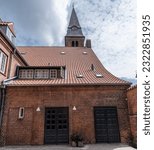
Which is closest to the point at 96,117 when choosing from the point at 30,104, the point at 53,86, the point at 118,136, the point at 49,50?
the point at 118,136

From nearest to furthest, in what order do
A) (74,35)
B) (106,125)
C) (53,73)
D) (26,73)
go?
(106,125)
(26,73)
(53,73)
(74,35)

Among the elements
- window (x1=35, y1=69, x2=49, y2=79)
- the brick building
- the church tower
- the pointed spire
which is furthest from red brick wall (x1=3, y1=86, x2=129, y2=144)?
the pointed spire

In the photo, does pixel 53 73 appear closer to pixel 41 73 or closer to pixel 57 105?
pixel 41 73

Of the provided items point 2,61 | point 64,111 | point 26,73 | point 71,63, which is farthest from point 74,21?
point 64,111

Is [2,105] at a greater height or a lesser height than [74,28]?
lesser

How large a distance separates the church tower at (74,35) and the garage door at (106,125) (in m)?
23.2

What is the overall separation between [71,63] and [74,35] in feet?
61.6

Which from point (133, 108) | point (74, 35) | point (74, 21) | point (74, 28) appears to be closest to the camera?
point (133, 108)

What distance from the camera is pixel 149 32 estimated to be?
505cm

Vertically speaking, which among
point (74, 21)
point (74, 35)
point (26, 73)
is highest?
point (74, 21)

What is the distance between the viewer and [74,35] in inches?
1423

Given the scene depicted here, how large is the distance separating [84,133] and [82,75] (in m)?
5.20

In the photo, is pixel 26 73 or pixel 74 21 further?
pixel 74 21

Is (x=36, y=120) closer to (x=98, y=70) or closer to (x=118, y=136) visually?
(x=118, y=136)
